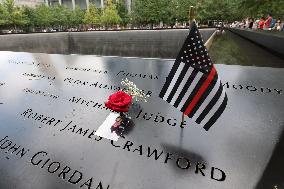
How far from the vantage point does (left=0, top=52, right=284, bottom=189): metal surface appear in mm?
2697

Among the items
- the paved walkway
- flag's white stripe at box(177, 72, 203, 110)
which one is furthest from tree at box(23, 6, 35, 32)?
flag's white stripe at box(177, 72, 203, 110)

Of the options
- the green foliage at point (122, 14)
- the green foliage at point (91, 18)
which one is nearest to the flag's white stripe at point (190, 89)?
the green foliage at point (91, 18)

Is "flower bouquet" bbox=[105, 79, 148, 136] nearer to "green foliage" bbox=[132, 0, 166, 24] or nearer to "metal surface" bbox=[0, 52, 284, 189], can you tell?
"metal surface" bbox=[0, 52, 284, 189]

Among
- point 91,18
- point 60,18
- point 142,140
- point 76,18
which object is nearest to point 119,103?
point 142,140

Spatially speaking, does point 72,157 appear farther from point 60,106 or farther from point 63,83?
point 63,83

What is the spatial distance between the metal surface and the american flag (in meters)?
0.41

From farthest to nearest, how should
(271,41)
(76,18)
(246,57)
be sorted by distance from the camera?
(76,18), (271,41), (246,57)

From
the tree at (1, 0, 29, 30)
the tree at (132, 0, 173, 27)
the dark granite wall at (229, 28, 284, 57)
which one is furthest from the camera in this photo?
the tree at (132, 0, 173, 27)

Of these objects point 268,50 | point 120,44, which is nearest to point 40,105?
point 268,50

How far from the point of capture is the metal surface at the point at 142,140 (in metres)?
2.70

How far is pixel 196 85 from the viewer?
298 centimetres

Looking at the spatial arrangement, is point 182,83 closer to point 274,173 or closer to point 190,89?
point 190,89

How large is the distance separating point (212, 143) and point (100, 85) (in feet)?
8.90

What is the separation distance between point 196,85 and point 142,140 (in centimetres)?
103
